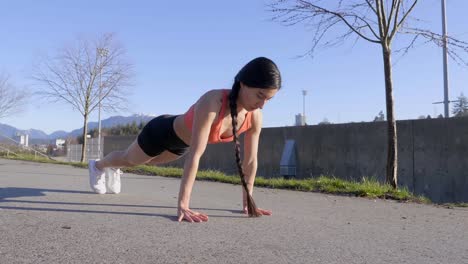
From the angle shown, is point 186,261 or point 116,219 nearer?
point 186,261

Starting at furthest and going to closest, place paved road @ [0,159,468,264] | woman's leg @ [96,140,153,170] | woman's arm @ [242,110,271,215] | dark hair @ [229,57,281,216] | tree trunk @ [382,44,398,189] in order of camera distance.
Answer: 1. tree trunk @ [382,44,398,189]
2. woman's leg @ [96,140,153,170]
3. woman's arm @ [242,110,271,215]
4. dark hair @ [229,57,281,216]
5. paved road @ [0,159,468,264]

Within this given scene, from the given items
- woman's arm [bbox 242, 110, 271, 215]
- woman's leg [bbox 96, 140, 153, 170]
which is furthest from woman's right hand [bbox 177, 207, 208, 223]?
woman's leg [bbox 96, 140, 153, 170]

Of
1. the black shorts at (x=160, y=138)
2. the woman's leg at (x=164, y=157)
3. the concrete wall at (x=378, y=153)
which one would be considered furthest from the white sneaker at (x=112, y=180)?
the concrete wall at (x=378, y=153)

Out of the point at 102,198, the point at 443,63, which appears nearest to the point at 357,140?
the point at 443,63

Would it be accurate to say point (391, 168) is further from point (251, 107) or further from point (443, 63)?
point (443, 63)

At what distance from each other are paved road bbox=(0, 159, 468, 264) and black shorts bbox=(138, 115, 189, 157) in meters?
0.56

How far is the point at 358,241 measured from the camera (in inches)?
116

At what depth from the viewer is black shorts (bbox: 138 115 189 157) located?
14.1ft

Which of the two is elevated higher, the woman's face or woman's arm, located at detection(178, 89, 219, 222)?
the woman's face

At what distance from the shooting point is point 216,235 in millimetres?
3000

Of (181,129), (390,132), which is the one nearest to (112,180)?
(181,129)

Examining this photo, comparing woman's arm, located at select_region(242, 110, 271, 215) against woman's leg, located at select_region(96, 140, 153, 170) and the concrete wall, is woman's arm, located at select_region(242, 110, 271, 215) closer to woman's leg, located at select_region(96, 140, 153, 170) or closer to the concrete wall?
woman's leg, located at select_region(96, 140, 153, 170)

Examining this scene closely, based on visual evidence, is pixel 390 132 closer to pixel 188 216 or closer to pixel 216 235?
pixel 188 216

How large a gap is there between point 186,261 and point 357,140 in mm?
11779
